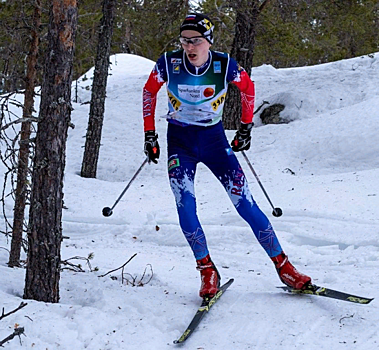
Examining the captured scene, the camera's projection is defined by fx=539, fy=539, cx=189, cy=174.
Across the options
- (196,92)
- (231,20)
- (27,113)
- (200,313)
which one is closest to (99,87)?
(231,20)

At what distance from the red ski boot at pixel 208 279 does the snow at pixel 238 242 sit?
0.14 metres

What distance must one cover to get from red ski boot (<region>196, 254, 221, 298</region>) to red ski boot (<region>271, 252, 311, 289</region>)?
21.3 inches

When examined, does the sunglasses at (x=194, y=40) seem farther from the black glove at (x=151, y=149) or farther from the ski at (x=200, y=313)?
the ski at (x=200, y=313)

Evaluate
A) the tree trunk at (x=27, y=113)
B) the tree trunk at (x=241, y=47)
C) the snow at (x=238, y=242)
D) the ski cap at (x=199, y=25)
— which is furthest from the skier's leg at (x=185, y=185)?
the tree trunk at (x=241, y=47)

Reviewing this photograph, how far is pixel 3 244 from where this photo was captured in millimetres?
7176

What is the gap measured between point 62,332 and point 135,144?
9.74 meters

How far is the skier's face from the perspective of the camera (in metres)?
4.48

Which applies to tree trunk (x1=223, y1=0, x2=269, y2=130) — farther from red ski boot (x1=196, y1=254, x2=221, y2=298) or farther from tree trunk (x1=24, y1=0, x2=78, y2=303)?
tree trunk (x1=24, y1=0, x2=78, y2=303)

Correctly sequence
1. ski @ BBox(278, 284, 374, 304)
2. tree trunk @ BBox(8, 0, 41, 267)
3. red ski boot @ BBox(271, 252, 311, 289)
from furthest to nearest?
tree trunk @ BBox(8, 0, 41, 267) → red ski boot @ BBox(271, 252, 311, 289) → ski @ BBox(278, 284, 374, 304)

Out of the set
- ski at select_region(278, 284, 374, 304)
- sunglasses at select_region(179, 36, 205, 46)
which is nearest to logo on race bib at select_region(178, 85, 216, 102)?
sunglasses at select_region(179, 36, 205, 46)

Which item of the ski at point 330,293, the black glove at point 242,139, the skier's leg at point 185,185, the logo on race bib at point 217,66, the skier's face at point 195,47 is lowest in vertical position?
the ski at point 330,293

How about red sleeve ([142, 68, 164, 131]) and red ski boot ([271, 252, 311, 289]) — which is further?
red sleeve ([142, 68, 164, 131])

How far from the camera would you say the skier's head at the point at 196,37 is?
447cm

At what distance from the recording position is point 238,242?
689 cm
